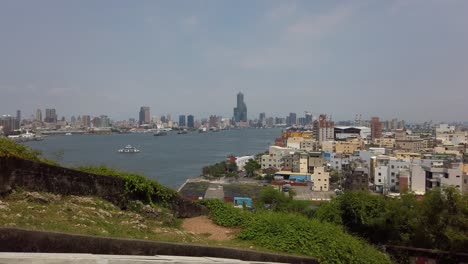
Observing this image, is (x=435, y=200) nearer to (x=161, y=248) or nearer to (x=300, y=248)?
(x=300, y=248)

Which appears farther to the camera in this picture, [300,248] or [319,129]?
[319,129]

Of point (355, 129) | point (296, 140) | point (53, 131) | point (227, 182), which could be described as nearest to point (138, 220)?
point (227, 182)

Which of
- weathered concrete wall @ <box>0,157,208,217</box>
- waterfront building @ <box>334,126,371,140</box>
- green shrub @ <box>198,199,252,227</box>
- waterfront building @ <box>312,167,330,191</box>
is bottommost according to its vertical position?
waterfront building @ <box>312,167,330,191</box>

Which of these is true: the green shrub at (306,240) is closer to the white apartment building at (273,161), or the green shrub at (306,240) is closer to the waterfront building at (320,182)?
the waterfront building at (320,182)

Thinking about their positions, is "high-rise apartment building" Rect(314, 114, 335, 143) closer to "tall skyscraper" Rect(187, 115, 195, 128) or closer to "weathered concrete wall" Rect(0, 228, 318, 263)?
"weathered concrete wall" Rect(0, 228, 318, 263)

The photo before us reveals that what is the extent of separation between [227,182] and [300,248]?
107ft

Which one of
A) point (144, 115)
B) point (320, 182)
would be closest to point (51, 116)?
point (144, 115)

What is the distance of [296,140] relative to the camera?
204 ft

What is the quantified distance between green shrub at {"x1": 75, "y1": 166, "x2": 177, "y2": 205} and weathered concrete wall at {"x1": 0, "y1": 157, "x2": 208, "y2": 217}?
0.14m

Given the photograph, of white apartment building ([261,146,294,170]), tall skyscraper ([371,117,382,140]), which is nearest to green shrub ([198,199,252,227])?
white apartment building ([261,146,294,170])

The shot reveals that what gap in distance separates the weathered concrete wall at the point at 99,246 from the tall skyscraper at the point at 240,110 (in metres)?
186

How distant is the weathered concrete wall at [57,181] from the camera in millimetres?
4332

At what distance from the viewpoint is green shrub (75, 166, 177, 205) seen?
5.93 m

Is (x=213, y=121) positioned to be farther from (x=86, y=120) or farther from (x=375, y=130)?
(x=375, y=130)
